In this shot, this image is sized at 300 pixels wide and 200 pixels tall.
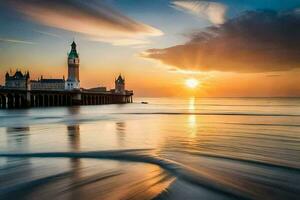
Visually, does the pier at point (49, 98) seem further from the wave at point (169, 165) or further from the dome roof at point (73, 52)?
the wave at point (169, 165)

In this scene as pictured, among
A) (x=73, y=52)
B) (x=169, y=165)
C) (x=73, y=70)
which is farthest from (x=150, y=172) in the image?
(x=73, y=52)

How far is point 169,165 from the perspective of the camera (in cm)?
1356

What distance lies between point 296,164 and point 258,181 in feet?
12.7

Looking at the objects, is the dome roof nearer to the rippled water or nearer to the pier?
the pier

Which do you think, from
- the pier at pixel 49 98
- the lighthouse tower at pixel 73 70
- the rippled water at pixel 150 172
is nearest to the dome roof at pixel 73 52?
the lighthouse tower at pixel 73 70

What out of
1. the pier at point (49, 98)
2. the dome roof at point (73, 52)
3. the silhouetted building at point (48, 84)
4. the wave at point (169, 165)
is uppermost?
the dome roof at point (73, 52)

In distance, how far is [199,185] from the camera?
33.9ft

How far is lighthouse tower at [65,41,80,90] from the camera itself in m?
176

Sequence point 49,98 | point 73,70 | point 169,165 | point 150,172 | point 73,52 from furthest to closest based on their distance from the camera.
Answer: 1. point 73,52
2. point 73,70
3. point 49,98
4. point 169,165
5. point 150,172

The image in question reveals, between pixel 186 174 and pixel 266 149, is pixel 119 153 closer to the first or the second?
pixel 186 174

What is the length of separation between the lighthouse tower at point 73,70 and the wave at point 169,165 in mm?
162490

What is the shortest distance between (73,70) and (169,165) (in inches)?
6879

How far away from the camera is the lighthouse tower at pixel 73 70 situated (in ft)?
578

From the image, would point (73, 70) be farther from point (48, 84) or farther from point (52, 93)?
point (52, 93)
